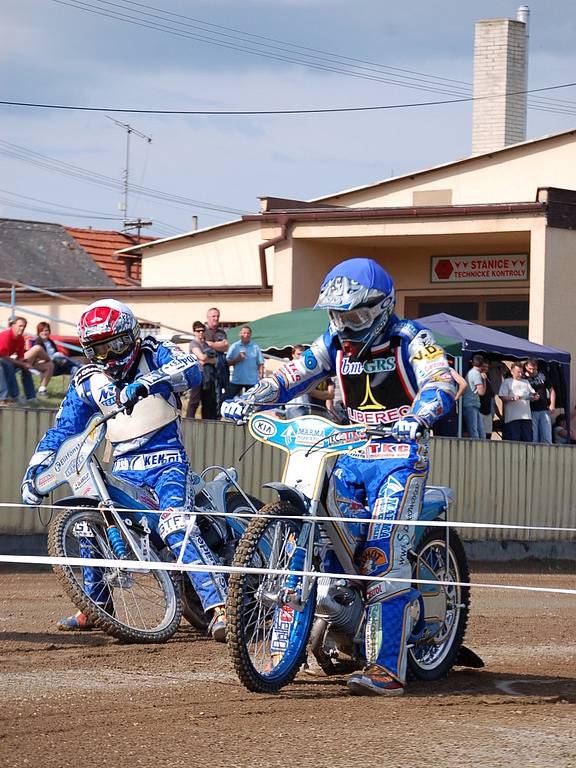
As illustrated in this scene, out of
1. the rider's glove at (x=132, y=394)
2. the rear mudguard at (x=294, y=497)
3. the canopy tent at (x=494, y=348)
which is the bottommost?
the rear mudguard at (x=294, y=497)

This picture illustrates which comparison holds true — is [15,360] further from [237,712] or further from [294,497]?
[237,712]

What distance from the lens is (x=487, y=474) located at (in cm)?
1708

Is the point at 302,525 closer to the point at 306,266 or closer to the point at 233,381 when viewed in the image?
the point at 233,381

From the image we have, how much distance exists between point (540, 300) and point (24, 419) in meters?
14.3

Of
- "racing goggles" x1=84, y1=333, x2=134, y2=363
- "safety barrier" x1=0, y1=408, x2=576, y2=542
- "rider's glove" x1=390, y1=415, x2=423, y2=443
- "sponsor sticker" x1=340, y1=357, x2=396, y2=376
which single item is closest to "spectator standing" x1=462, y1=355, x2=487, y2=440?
"safety barrier" x1=0, y1=408, x2=576, y2=542

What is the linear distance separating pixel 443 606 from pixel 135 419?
2.15m

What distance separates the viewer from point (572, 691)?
699 cm

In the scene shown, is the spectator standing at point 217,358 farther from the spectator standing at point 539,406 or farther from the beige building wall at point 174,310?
the beige building wall at point 174,310

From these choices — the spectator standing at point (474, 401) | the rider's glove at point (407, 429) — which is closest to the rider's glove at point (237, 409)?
the rider's glove at point (407, 429)

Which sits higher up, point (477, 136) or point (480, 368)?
point (477, 136)

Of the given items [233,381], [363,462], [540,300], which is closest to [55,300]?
[540,300]

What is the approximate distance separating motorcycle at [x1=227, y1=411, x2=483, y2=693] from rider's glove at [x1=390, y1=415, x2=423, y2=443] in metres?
0.05

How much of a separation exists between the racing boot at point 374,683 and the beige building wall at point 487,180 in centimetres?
2432

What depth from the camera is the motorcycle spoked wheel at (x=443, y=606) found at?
7285 millimetres
